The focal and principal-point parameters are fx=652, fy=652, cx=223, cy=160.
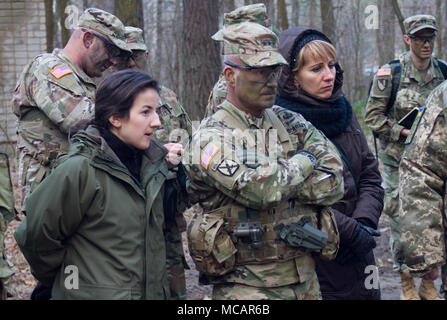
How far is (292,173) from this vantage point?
3.29 m

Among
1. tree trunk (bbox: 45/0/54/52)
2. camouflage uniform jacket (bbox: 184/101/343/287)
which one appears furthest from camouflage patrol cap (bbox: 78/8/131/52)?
tree trunk (bbox: 45/0/54/52)

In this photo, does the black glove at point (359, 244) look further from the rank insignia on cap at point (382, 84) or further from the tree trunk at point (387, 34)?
the tree trunk at point (387, 34)

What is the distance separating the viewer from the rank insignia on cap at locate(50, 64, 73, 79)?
15.1 ft

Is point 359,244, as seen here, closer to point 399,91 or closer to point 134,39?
point 134,39

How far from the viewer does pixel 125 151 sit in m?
3.47

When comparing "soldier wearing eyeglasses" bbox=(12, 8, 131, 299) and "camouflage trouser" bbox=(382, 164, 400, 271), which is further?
"camouflage trouser" bbox=(382, 164, 400, 271)

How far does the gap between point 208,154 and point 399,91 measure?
182 inches

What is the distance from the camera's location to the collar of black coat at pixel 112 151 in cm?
334

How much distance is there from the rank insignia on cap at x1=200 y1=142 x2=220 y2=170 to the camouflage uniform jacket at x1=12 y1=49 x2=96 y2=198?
1.44 m

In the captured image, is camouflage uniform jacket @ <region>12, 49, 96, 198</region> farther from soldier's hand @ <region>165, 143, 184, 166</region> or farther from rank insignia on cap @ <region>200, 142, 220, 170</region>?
rank insignia on cap @ <region>200, 142, 220, 170</region>

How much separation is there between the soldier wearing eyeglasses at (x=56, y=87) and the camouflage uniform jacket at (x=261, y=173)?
4.86ft

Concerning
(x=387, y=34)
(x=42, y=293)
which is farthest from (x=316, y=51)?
(x=387, y=34)

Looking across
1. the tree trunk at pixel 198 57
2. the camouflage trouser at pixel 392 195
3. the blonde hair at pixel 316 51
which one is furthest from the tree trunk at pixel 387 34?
the blonde hair at pixel 316 51
